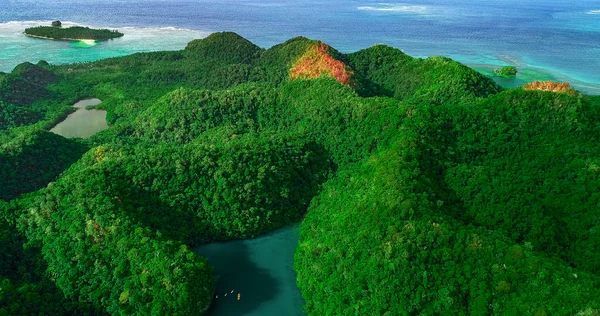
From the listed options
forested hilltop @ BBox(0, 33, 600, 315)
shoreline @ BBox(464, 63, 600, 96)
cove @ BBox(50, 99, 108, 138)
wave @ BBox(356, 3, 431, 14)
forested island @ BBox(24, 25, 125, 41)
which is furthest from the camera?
wave @ BBox(356, 3, 431, 14)

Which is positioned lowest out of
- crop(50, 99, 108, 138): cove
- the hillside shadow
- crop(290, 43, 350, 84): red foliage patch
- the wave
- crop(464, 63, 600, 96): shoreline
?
the hillside shadow

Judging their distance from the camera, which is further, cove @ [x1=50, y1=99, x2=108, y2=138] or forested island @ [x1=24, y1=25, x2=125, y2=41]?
forested island @ [x1=24, y1=25, x2=125, y2=41]

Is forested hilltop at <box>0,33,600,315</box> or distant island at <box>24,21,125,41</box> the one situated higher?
distant island at <box>24,21,125,41</box>

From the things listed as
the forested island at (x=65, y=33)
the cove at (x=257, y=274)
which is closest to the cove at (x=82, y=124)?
the cove at (x=257, y=274)

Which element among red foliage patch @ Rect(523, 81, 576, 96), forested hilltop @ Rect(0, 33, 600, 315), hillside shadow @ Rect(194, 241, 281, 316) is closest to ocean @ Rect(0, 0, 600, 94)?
red foliage patch @ Rect(523, 81, 576, 96)

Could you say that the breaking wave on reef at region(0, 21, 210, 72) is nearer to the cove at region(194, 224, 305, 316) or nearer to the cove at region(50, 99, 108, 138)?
the cove at region(50, 99, 108, 138)

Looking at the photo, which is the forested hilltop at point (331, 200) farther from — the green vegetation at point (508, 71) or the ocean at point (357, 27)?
the ocean at point (357, 27)
